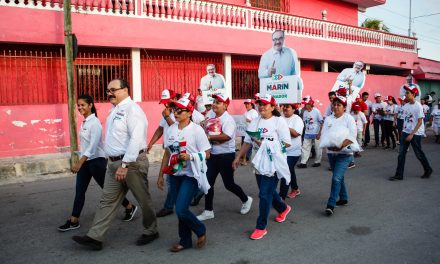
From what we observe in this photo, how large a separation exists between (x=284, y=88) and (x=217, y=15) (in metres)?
7.68

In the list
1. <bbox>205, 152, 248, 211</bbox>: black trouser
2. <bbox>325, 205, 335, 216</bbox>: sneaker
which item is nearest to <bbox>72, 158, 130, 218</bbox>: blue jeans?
<bbox>205, 152, 248, 211</bbox>: black trouser

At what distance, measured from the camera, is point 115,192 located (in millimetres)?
4254

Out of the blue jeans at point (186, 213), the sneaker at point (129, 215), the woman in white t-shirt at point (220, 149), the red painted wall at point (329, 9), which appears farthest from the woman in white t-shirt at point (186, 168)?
the red painted wall at point (329, 9)

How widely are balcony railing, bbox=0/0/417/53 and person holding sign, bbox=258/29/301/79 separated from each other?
603cm

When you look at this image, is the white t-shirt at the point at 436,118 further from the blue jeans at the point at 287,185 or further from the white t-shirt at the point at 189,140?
the white t-shirt at the point at 189,140

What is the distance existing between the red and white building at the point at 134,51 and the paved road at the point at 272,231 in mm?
2839

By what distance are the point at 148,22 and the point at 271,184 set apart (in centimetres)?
854

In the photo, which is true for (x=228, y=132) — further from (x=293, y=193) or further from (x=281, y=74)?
(x=293, y=193)

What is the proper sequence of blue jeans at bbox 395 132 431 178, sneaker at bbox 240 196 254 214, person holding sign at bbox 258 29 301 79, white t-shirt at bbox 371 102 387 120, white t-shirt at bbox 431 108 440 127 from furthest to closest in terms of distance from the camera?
white t-shirt at bbox 431 108 440 127 < white t-shirt at bbox 371 102 387 120 < blue jeans at bbox 395 132 431 178 < person holding sign at bbox 258 29 301 79 < sneaker at bbox 240 196 254 214

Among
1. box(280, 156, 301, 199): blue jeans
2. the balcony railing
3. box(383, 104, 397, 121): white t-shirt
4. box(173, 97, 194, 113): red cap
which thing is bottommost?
box(280, 156, 301, 199): blue jeans

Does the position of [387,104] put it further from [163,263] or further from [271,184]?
[163,263]

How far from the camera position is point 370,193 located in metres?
6.57

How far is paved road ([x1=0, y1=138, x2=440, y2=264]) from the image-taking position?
4.00 m

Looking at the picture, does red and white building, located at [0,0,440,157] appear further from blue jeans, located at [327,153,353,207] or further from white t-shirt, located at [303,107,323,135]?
blue jeans, located at [327,153,353,207]
